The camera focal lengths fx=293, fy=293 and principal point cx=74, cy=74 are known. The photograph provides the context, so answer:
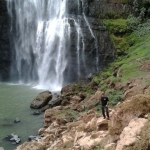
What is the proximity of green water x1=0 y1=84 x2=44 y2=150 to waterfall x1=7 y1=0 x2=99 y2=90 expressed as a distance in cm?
506

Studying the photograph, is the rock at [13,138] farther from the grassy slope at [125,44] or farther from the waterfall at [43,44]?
the waterfall at [43,44]

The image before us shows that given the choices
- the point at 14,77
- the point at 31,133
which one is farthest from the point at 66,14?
the point at 31,133

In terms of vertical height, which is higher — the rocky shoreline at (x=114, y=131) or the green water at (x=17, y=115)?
the rocky shoreline at (x=114, y=131)

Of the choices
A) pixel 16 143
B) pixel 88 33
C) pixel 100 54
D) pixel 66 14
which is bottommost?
pixel 16 143

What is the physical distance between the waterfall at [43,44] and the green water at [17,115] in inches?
199

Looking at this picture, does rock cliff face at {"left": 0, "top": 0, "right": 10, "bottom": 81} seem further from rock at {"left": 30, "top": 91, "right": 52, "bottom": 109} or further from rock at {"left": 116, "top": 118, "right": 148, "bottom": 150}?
rock at {"left": 116, "top": 118, "right": 148, "bottom": 150}

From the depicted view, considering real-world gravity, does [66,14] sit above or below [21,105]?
above

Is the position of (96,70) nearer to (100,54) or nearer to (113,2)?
(100,54)

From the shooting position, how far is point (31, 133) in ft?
67.2

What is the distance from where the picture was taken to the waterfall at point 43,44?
38406mm

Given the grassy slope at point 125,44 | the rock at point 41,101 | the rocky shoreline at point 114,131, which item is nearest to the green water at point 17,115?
the rock at point 41,101

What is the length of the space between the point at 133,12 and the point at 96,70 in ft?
40.0

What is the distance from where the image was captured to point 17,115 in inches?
965

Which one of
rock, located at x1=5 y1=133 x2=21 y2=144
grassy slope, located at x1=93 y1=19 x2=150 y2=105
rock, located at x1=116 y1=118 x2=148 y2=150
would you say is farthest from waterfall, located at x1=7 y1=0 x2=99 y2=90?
rock, located at x1=116 y1=118 x2=148 y2=150
